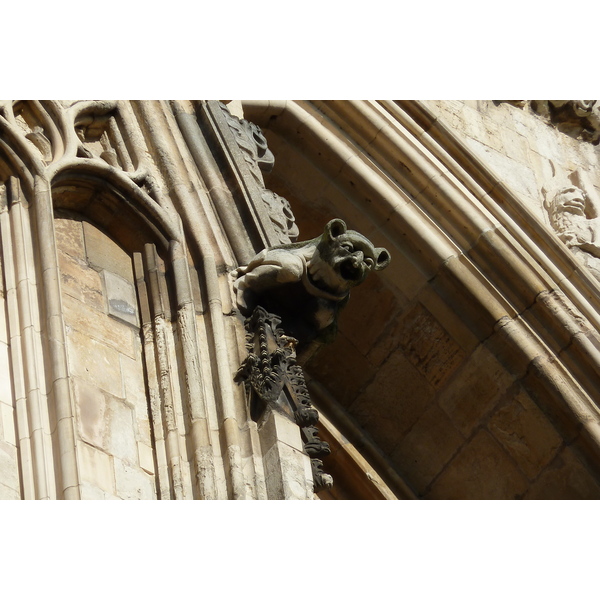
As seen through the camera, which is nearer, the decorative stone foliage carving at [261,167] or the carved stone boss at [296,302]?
the carved stone boss at [296,302]

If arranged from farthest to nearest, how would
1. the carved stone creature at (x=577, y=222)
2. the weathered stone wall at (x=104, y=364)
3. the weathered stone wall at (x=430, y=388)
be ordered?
the carved stone creature at (x=577, y=222) < the weathered stone wall at (x=430, y=388) < the weathered stone wall at (x=104, y=364)

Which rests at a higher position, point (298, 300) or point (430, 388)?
point (430, 388)

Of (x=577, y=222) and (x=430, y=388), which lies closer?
(x=430, y=388)

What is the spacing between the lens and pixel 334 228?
271 inches

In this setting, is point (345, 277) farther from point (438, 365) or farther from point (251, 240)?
point (438, 365)

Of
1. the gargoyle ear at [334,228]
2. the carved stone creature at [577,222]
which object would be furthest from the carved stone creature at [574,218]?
the gargoyle ear at [334,228]

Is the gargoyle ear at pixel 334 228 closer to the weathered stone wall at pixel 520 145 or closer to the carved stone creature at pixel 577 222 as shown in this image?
the weathered stone wall at pixel 520 145

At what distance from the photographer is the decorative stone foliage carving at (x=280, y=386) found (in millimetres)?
6480

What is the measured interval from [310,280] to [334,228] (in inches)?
8.4

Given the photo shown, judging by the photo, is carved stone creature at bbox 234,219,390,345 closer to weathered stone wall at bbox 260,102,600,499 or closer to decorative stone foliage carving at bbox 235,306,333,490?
decorative stone foliage carving at bbox 235,306,333,490

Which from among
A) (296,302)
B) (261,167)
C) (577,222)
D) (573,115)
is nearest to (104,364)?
(296,302)

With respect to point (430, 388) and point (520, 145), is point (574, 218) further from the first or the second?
point (430, 388)
